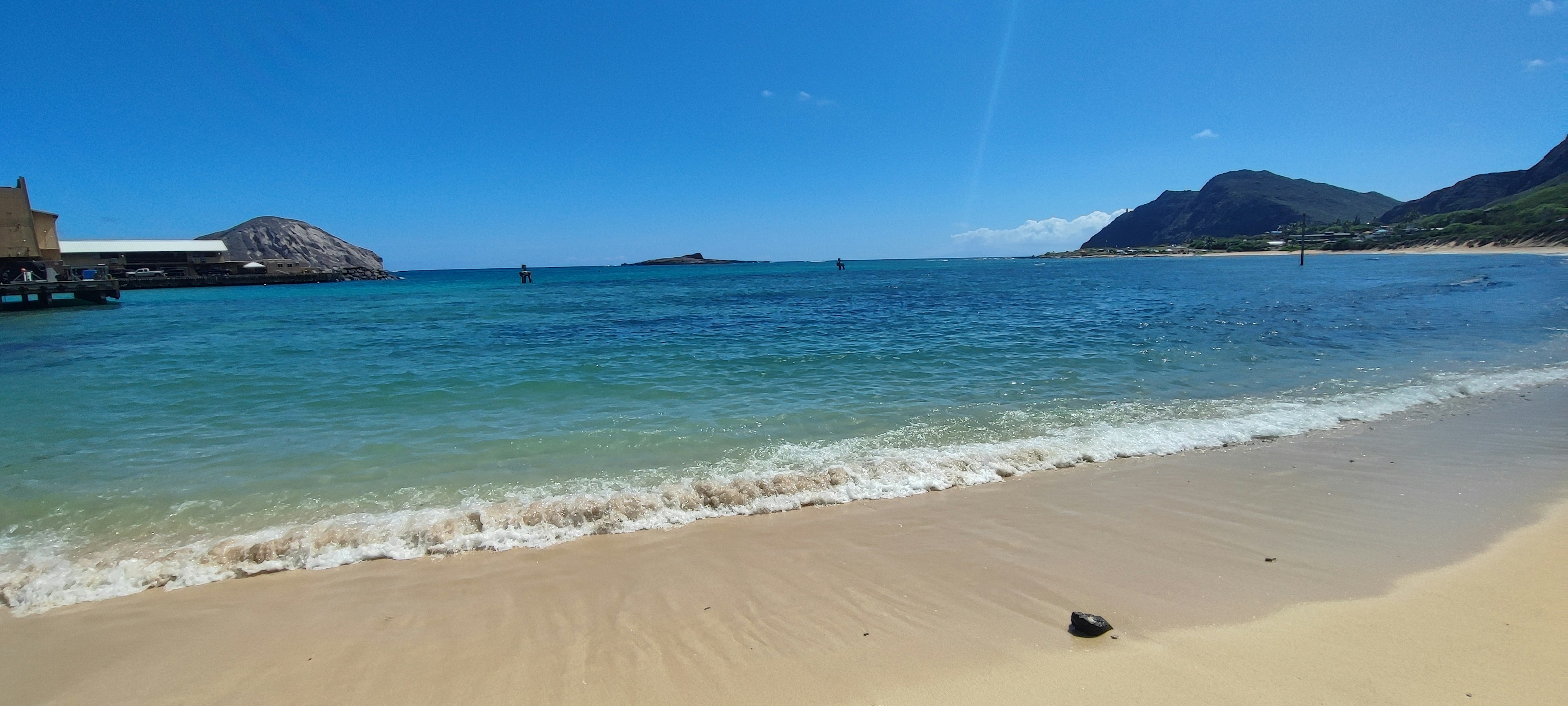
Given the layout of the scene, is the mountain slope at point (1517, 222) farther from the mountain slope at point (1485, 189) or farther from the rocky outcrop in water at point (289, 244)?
the rocky outcrop in water at point (289, 244)

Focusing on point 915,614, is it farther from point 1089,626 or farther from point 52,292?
point 52,292

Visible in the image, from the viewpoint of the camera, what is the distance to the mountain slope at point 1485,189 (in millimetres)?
99438

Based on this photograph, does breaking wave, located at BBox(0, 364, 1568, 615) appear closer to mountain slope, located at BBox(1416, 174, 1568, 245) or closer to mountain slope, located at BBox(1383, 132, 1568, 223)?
mountain slope, located at BBox(1416, 174, 1568, 245)

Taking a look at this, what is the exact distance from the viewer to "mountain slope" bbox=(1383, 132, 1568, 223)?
9944cm

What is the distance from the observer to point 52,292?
1469 inches

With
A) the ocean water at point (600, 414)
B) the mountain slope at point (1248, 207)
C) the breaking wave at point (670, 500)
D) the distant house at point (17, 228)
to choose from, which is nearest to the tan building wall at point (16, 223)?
the distant house at point (17, 228)

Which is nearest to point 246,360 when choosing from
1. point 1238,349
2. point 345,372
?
point 345,372

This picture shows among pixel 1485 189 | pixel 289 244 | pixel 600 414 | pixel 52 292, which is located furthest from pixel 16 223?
pixel 1485 189

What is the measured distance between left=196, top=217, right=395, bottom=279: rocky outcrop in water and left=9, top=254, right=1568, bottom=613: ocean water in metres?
111

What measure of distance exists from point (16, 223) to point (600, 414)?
5570 cm

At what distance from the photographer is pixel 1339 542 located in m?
4.54

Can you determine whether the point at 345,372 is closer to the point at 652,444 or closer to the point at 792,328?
the point at 652,444

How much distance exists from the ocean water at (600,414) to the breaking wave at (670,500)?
0.11 ft

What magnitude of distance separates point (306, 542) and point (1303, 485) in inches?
360
